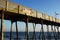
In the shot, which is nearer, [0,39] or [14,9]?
[0,39]

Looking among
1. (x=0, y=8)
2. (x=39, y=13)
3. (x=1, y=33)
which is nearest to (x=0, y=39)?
(x=1, y=33)

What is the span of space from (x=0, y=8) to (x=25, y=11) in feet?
14.4

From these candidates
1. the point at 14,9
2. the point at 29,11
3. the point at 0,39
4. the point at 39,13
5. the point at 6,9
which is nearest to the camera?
the point at 0,39

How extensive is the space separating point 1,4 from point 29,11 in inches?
211

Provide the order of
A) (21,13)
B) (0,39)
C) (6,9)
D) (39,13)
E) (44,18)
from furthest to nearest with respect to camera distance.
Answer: (44,18), (39,13), (21,13), (6,9), (0,39)

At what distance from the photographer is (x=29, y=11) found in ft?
69.1

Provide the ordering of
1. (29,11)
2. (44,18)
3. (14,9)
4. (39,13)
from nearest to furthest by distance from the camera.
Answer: (14,9)
(29,11)
(39,13)
(44,18)

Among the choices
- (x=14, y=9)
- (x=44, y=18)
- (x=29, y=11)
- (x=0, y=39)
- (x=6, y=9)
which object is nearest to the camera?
(x=0, y=39)

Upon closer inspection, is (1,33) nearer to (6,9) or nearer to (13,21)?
(6,9)

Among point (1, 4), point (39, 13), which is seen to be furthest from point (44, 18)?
point (1, 4)

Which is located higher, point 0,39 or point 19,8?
point 19,8

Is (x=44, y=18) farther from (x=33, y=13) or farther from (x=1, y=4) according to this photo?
(x=1, y=4)

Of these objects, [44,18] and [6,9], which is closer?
[6,9]

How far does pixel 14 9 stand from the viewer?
1814cm
